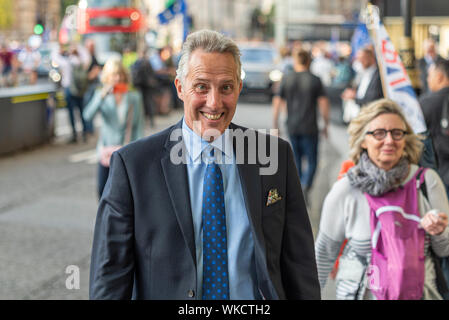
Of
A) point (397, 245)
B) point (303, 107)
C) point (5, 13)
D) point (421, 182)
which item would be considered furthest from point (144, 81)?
point (5, 13)

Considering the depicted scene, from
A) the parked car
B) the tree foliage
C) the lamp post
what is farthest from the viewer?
the tree foliage

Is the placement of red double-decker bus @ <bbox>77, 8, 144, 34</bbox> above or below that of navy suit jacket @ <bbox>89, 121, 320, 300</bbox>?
above

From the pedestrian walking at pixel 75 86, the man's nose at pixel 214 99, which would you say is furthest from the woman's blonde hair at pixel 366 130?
the pedestrian walking at pixel 75 86

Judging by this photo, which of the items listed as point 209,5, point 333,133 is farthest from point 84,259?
point 209,5

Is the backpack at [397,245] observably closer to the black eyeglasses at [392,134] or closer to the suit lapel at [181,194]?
the black eyeglasses at [392,134]

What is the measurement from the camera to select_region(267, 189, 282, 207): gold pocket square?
7.62 ft

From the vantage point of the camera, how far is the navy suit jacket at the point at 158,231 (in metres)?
2.24

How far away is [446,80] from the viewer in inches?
248

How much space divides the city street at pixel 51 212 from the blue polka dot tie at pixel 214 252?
315cm

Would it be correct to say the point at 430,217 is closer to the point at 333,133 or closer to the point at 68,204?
the point at 68,204

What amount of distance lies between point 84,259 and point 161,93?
13719 millimetres

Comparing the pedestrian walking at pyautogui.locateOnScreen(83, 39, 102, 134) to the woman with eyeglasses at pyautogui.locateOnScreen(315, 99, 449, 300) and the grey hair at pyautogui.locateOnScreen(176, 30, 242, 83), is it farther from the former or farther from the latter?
the grey hair at pyautogui.locateOnScreen(176, 30, 242, 83)
